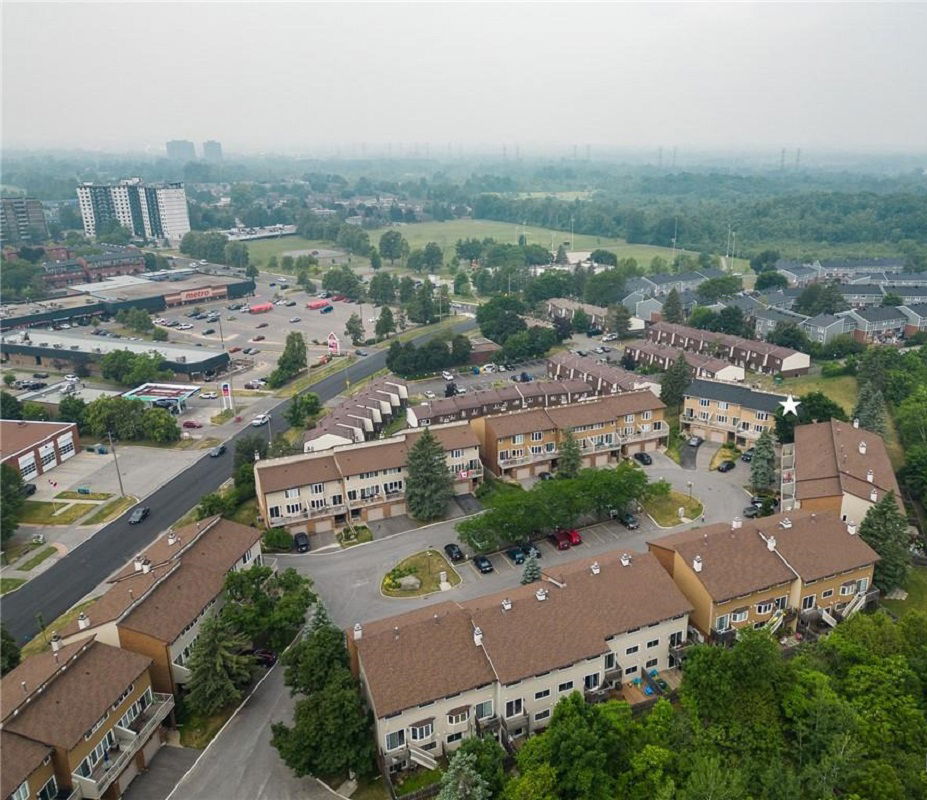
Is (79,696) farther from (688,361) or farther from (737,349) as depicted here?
(737,349)

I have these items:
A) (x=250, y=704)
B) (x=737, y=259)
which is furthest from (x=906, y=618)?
(x=737, y=259)

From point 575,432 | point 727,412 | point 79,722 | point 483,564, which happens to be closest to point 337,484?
point 483,564

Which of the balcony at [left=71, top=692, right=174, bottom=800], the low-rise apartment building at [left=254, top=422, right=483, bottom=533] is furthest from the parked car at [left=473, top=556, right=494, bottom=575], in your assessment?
the balcony at [left=71, top=692, right=174, bottom=800]

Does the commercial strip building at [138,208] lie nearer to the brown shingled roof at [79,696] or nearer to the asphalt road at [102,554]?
the asphalt road at [102,554]

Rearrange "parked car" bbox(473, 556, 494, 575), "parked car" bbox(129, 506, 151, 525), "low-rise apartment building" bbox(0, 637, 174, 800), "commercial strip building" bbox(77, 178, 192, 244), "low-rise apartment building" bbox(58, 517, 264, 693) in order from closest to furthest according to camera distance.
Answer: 1. "low-rise apartment building" bbox(0, 637, 174, 800)
2. "low-rise apartment building" bbox(58, 517, 264, 693)
3. "parked car" bbox(473, 556, 494, 575)
4. "parked car" bbox(129, 506, 151, 525)
5. "commercial strip building" bbox(77, 178, 192, 244)

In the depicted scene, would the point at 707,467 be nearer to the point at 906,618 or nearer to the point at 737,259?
the point at 906,618

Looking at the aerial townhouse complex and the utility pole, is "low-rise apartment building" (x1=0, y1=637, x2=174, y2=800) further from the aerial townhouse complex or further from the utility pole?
the aerial townhouse complex
